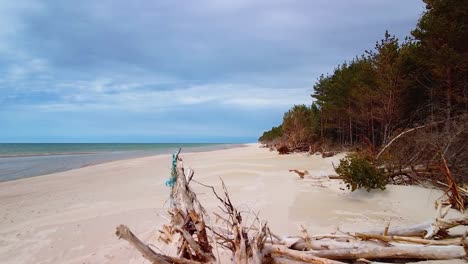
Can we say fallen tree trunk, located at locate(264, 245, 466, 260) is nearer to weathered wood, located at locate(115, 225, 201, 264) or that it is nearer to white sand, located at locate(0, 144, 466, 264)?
weathered wood, located at locate(115, 225, 201, 264)

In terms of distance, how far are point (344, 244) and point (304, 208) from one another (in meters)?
3.39

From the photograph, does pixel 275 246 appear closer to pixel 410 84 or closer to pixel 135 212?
pixel 135 212

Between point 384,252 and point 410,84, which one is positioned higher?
point 410,84

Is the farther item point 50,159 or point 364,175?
point 50,159

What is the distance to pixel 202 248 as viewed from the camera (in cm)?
324

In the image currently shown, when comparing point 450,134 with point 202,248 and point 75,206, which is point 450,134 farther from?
point 75,206

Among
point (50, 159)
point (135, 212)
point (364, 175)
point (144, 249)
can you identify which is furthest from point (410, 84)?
point (50, 159)

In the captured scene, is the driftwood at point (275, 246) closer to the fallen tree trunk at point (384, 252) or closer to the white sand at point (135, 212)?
the fallen tree trunk at point (384, 252)

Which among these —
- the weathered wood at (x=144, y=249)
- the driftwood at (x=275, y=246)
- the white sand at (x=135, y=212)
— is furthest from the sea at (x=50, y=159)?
the white sand at (x=135, y=212)

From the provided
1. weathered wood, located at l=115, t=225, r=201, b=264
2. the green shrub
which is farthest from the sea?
the green shrub

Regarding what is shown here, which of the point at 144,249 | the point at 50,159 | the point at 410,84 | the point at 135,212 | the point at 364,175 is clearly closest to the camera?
the point at 144,249

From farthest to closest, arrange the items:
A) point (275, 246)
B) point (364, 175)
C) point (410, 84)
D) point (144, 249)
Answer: point (410, 84) → point (364, 175) → point (275, 246) → point (144, 249)

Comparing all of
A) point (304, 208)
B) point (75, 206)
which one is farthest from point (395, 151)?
point (75, 206)

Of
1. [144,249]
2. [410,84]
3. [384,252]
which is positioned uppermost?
[410,84]
